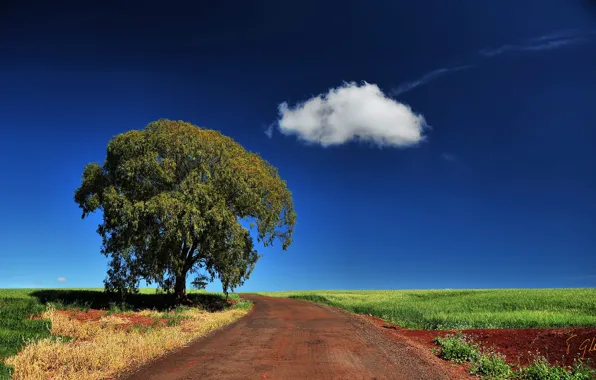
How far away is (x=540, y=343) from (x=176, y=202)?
20395 millimetres

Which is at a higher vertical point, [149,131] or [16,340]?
[149,131]

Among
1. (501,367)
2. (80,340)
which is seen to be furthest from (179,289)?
(501,367)

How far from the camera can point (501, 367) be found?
33.1 feet

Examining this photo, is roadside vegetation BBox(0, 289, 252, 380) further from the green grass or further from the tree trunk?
the tree trunk

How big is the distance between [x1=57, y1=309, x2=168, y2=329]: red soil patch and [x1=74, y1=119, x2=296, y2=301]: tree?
4.70 meters

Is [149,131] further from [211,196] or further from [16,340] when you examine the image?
[16,340]

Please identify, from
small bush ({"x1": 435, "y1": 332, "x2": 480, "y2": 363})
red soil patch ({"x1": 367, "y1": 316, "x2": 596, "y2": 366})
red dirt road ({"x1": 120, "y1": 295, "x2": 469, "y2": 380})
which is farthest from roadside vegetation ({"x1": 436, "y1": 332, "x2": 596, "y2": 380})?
red dirt road ({"x1": 120, "y1": 295, "x2": 469, "y2": 380})

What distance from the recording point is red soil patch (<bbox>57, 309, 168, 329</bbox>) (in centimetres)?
1870

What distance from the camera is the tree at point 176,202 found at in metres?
25.3

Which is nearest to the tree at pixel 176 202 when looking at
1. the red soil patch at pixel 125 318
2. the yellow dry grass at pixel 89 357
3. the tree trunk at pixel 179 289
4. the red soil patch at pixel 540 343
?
the tree trunk at pixel 179 289

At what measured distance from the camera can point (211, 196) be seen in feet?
86.6

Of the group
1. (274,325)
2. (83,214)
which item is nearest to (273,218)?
(274,325)

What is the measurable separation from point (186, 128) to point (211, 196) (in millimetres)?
5884

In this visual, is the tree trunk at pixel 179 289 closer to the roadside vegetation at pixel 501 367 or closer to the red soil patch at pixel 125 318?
the red soil patch at pixel 125 318
